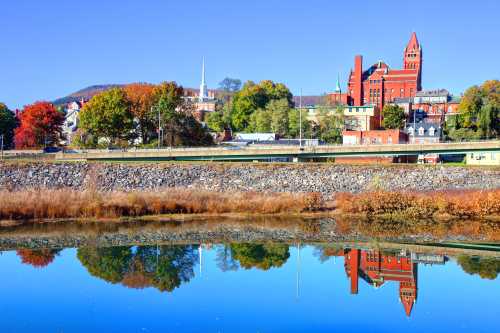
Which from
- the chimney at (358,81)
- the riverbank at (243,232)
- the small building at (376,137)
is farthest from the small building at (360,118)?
the riverbank at (243,232)

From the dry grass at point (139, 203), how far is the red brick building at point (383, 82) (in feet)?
280

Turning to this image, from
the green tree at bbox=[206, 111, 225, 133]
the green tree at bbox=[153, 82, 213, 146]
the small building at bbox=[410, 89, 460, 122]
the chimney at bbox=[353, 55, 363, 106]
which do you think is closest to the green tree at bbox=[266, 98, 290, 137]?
the green tree at bbox=[206, 111, 225, 133]

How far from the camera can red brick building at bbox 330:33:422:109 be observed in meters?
133

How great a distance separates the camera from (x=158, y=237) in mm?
36125

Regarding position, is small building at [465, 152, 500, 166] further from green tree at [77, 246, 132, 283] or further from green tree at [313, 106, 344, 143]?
green tree at [77, 246, 132, 283]

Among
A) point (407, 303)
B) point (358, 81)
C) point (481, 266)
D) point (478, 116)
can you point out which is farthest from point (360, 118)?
point (407, 303)

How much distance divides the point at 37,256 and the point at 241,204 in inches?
622

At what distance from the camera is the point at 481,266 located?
29.9 m

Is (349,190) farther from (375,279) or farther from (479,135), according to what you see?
(479,135)

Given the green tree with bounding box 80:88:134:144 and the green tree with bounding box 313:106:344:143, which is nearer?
the green tree with bounding box 80:88:134:144

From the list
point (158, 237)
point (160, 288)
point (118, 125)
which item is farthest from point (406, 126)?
point (160, 288)

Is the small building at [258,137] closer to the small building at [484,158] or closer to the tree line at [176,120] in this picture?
the tree line at [176,120]

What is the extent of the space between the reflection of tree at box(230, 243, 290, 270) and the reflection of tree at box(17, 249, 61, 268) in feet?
29.3

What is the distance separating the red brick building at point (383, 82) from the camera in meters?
133
